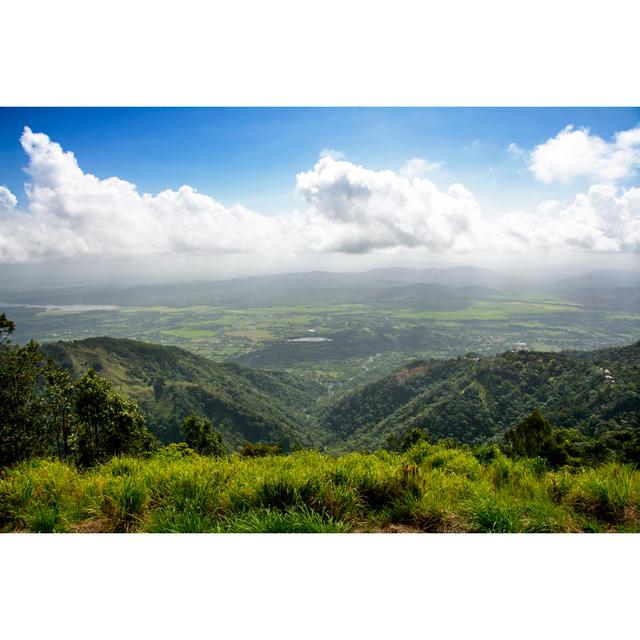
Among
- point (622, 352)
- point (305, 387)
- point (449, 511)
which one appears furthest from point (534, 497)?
point (305, 387)

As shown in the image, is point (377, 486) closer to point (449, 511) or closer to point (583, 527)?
point (449, 511)

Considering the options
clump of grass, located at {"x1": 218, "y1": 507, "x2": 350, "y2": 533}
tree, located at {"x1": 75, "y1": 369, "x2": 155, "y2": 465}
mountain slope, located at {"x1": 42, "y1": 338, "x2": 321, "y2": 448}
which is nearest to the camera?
clump of grass, located at {"x1": 218, "y1": 507, "x2": 350, "y2": 533}

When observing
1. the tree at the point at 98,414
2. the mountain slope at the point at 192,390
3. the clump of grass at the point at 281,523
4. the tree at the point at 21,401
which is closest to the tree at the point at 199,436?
the tree at the point at 98,414

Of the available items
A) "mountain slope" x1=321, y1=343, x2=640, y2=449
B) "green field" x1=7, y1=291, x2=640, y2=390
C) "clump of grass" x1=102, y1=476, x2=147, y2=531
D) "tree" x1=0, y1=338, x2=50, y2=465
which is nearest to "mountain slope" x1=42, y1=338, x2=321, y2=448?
"mountain slope" x1=321, y1=343, x2=640, y2=449

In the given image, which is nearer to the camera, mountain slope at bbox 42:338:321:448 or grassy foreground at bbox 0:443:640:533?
grassy foreground at bbox 0:443:640:533

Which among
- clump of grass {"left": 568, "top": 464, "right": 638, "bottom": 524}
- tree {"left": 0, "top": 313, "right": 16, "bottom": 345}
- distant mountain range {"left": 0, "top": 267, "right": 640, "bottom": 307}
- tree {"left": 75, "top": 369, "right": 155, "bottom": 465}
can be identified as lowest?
tree {"left": 75, "top": 369, "right": 155, "bottom": 465}

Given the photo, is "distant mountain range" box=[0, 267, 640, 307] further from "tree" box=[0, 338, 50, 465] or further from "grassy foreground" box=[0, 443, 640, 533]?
"grassy foreground" box=[0, 443, 640, 533]

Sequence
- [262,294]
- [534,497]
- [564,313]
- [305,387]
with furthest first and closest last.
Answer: [262,294]
[564,313]
[305,387]
[534,497]

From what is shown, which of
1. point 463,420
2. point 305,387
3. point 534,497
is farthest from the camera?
point 305,387
